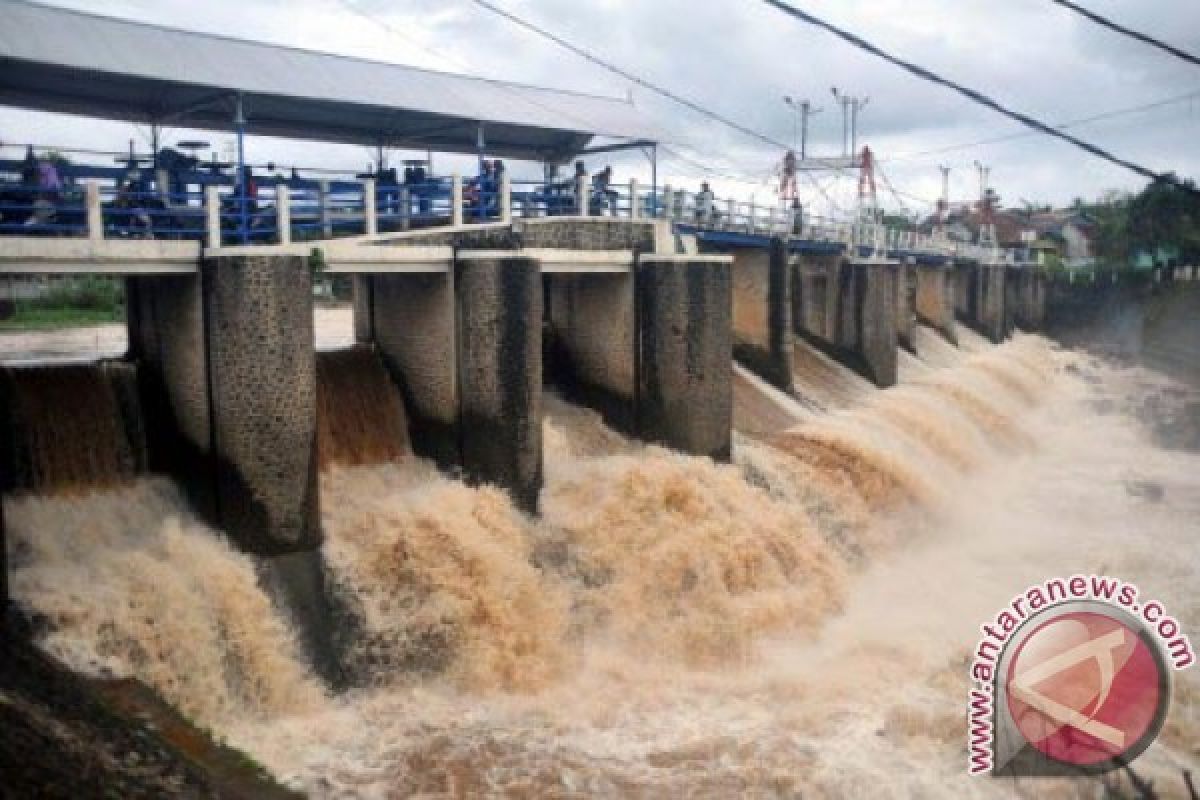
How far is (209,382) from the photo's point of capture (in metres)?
12.0

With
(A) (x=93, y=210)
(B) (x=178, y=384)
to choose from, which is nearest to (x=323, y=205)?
(B) (x=178, y=384)

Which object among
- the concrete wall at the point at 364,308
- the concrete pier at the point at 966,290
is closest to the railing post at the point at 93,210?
the concrete wall at the point at 364,308

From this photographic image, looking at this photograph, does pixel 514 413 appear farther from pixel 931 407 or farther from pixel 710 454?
pixel 931 407

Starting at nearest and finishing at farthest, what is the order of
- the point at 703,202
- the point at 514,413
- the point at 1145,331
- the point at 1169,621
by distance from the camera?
the point at 1169,621
the point at 514,413
the point at 703,202
the point at 1145,331

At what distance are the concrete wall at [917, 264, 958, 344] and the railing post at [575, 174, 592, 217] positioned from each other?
27.3 meters

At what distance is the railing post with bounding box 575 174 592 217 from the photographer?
17250 millimetres

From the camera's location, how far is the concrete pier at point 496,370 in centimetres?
1434

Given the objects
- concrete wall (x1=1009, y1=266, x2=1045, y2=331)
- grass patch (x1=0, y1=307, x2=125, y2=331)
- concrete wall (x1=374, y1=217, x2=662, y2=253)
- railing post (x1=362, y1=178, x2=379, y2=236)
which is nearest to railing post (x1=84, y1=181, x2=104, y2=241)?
railing post (x1=362, y1=178, x2=379, y2=236)

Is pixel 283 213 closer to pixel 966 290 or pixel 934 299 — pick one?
pixel 934 299

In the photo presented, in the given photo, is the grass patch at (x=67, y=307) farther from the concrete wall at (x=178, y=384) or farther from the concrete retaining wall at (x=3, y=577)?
the concrete retaining wall at (x=3, y=577)

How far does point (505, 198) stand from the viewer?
15.7 meters

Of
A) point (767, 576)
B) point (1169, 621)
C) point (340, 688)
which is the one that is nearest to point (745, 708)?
point (767, 576)

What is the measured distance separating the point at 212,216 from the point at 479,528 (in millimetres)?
4777

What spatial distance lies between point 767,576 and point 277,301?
23.7ft
